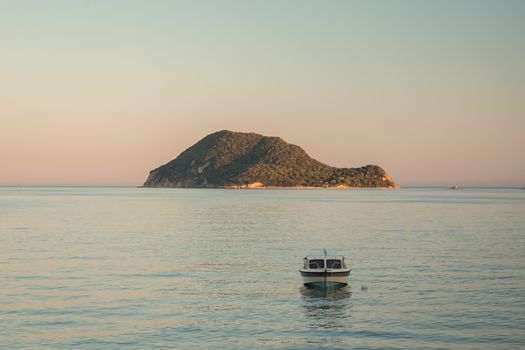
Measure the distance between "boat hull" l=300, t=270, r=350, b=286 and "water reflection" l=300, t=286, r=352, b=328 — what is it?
1.70 feet

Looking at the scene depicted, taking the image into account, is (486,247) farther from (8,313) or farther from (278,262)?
(8,313)

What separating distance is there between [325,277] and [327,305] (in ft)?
18.3

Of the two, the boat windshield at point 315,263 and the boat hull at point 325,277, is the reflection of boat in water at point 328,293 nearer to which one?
the boat hull at point 325,277

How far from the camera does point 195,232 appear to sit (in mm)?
103125

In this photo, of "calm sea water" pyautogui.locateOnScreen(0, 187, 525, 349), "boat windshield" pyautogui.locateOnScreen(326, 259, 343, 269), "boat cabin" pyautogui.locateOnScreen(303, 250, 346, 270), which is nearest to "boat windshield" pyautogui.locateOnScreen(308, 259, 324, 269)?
"boat cabin" pyautogui.locateOnScreen(303, 250, 346, 270)

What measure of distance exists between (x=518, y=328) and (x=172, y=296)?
77.6ft

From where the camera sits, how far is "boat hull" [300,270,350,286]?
49625 mm

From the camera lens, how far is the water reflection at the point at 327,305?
3897 centimetres

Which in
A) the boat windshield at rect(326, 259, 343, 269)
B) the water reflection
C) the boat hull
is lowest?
the water reflection

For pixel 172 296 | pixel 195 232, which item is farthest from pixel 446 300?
pixel 195 232

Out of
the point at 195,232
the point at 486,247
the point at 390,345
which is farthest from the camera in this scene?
the point at 195,232

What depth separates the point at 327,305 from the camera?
4416cm

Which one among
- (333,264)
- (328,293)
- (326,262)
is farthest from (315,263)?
(328,293)

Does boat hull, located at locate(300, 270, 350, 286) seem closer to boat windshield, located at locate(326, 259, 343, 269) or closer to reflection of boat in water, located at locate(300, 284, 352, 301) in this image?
reflection of boat in water, located at locate(300, 284, 352, 301)
